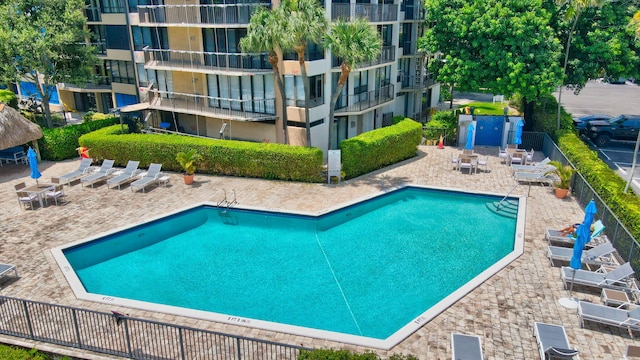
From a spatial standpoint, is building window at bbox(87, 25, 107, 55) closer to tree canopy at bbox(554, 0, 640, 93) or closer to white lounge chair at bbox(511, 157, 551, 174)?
white lounge chair at bbox(511, 157, 551, 174)

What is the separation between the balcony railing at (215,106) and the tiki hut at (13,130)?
786 cm

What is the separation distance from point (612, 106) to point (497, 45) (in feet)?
91.9

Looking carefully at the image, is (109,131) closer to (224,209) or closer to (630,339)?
(224,209)

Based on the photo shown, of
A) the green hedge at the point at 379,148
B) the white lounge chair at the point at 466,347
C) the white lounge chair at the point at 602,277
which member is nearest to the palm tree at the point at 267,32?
the green hedge at the point at 379,148

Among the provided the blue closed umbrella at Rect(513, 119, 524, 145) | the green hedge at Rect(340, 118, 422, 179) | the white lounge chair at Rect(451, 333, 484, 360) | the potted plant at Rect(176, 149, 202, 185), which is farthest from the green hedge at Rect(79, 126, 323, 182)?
the white lounge chair at Rect(451, 333, 484, 360)

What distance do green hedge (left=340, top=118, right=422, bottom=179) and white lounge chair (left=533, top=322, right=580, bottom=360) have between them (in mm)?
14393

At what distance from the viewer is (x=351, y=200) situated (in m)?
23.5

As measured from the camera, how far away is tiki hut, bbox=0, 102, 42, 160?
1037 inches

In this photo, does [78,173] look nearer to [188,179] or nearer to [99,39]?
[188,179]

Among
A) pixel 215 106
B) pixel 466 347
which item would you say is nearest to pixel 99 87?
pixel 215 106

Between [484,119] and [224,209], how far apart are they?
18819 mm

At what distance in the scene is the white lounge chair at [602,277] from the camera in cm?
1496

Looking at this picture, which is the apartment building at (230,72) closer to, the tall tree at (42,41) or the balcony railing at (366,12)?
the balcony railing at (366,12)

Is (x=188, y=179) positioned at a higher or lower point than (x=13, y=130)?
lower
